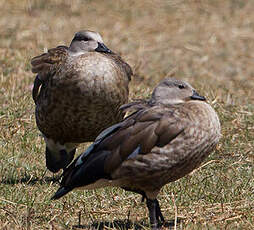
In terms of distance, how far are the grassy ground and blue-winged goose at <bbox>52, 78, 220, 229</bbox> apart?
0.36 meters

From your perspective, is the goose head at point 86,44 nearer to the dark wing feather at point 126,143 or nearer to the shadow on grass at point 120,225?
the dark wing feather at point 126,143

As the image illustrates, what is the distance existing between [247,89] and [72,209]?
5761mm

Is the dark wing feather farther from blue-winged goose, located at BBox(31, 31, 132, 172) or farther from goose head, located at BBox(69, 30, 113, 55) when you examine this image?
goose head, located at BBox(69, 30, 113, 55)

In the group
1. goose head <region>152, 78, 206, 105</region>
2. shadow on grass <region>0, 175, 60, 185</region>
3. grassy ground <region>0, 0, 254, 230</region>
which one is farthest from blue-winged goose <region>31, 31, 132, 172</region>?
goose head <region>152, 78, 206, 105</region>

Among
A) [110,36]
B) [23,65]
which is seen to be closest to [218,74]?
[110,36]

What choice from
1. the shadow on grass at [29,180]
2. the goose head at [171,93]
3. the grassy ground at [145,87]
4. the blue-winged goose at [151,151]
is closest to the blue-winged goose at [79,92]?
the shadow on grass at [29,180]

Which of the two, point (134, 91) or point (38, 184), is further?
point (134, 91)

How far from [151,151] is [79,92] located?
166cm

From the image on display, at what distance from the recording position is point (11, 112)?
7.71 metres

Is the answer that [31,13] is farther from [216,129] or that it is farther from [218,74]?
[216,129]

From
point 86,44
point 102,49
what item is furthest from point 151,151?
point 86,44

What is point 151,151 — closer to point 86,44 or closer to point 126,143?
point 126,143

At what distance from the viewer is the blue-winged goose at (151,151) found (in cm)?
439

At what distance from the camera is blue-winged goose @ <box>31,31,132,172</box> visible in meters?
5.93
